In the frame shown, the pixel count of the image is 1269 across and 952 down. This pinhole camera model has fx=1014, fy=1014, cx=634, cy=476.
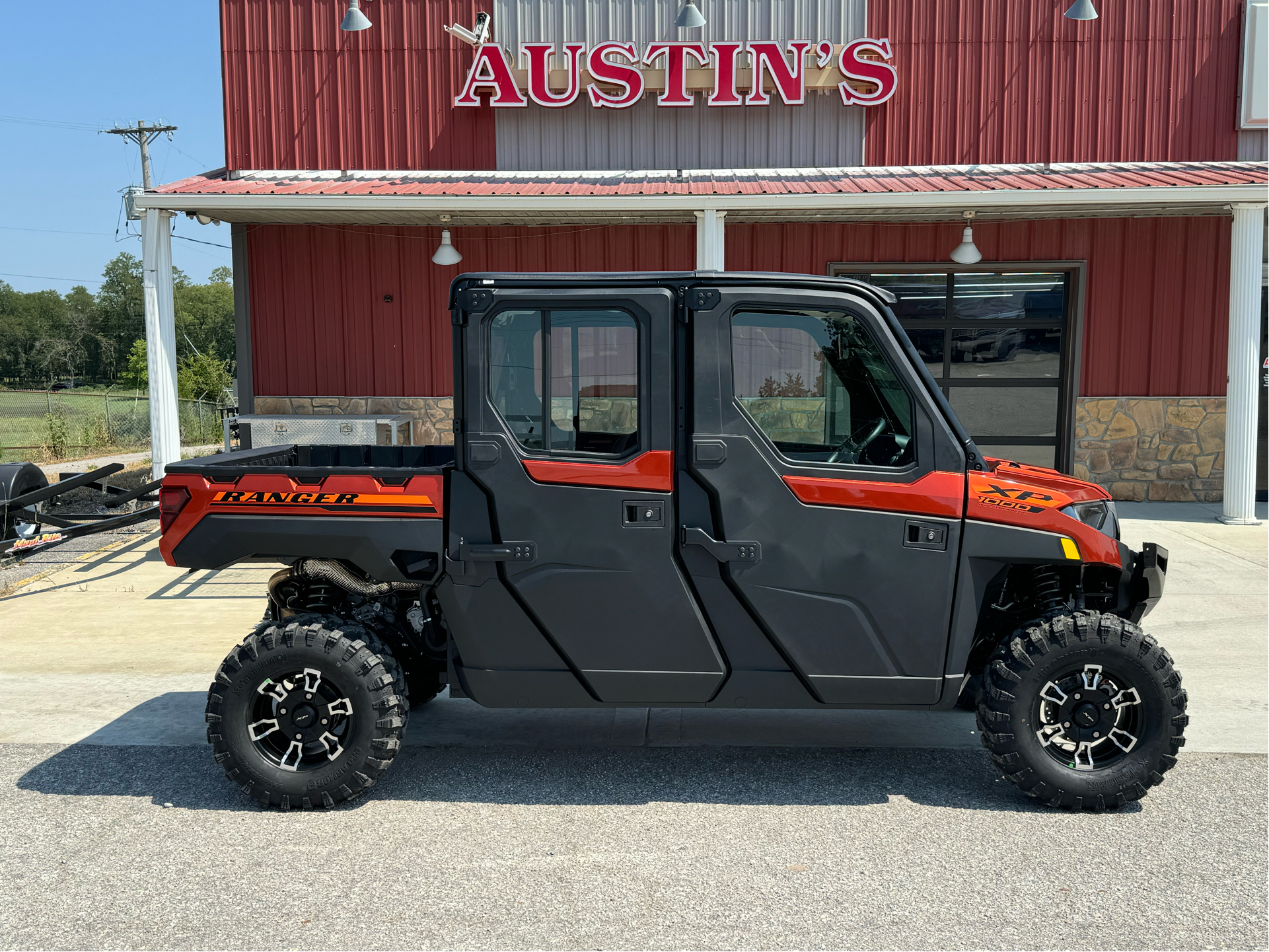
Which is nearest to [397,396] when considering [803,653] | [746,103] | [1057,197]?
[746,103]

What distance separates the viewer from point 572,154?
1314cm

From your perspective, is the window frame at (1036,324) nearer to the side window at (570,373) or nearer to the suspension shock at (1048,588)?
the suspension shock at (1048,588)

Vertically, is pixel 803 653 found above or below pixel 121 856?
above

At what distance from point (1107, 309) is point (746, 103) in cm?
520

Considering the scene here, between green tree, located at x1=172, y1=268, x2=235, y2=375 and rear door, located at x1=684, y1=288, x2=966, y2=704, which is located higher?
green tree, located at x1=172, y1=268, x2=235, y2=375

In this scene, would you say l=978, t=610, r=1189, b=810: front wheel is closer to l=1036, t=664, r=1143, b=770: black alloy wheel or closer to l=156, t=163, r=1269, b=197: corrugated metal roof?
l=1036, t=664, r=1143, b=770: black alloy wheel

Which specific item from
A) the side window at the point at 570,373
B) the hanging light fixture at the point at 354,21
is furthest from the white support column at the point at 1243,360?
the hanging light fixture at the point at 354,21

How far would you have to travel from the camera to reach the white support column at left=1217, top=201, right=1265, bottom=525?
35.6ft

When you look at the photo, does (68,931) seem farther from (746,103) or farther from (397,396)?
(746,103)

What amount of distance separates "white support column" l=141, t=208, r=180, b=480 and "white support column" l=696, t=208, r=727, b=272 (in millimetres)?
5436

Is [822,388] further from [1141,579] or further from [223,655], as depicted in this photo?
[223,655]

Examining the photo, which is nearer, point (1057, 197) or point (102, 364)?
point (1057, 197)

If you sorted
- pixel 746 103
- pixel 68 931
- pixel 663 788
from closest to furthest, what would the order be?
pixel 68 931 → pixel 663 788 → pixel 746 103

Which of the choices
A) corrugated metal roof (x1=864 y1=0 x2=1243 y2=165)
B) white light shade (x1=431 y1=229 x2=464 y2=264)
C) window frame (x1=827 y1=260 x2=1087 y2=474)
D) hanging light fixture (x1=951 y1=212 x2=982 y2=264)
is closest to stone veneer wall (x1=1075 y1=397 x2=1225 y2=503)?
window frame (x1=827 y1=260 x2=1087 y2=474)
